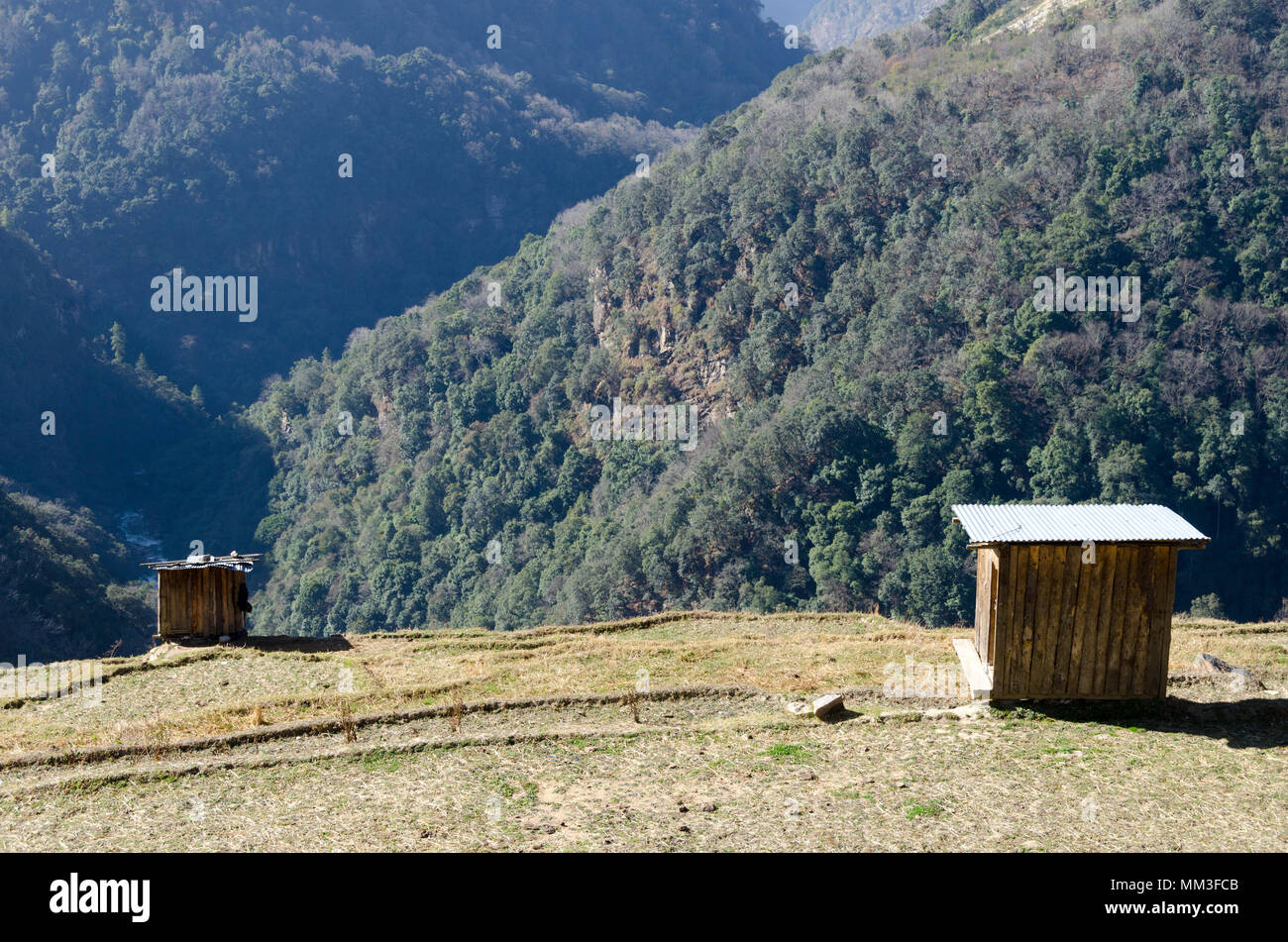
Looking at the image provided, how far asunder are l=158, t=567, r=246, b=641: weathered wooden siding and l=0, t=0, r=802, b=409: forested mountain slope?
80982 millimetres

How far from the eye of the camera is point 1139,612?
13.6 m

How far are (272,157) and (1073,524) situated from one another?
11805cm

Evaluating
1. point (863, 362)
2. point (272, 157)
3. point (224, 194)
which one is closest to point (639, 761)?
point (863, 362)

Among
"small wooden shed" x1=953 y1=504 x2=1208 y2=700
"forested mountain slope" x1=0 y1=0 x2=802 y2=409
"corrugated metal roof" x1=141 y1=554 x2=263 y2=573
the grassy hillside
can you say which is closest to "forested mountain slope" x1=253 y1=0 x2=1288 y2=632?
the grassy hillside

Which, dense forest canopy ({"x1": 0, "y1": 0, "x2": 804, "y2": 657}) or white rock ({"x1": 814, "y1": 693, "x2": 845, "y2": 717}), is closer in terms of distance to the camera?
white rock ({"x1": 814, "y1": 693, "x2": 845, "y2": 717})

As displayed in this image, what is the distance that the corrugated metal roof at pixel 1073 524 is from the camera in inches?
527

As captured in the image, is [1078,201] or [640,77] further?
[640,77]

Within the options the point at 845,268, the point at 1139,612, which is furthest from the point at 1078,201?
the point at 1139,612

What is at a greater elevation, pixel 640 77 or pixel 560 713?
pixel 640 77

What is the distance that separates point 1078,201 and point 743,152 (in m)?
22.6

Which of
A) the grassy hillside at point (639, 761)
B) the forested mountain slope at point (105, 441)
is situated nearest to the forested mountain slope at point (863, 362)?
the forested mountain slope at point (105, 441)

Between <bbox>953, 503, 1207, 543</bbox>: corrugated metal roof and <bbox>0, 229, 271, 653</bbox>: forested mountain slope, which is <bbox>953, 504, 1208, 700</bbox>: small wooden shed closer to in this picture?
<bbox>953, 503, 1207, 543</bbox>: corrugated metal roof

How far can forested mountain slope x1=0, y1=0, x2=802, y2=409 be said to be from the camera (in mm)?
103562
